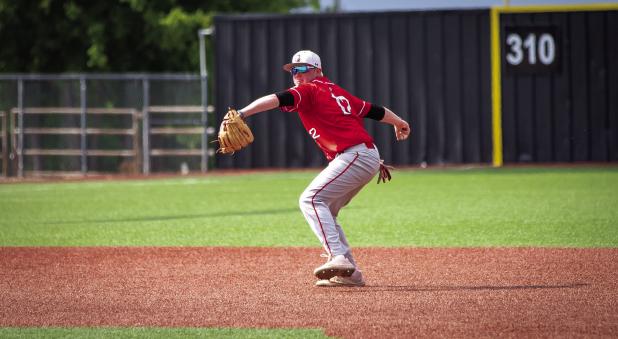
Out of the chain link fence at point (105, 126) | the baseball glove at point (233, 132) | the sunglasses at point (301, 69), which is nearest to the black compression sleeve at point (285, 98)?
the baseball glove at point (233, 132)

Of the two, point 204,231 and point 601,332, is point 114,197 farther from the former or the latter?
point 601,332

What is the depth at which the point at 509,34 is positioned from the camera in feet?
79.7

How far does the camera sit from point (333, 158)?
26.5 feet

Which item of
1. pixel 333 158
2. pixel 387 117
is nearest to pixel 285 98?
pixel 333 158

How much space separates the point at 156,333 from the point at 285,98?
2.12 meters

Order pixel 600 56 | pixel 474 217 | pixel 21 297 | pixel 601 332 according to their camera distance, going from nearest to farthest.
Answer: pixel 601 332
pixel 21 297
pixel 474 217
pixel 600 56

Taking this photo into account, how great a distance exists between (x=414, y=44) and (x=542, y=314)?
18534 millimetres

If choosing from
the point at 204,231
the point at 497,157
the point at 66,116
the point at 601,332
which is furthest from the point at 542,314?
the point at 66,116

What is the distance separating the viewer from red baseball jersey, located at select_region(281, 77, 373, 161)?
7652 millimetres

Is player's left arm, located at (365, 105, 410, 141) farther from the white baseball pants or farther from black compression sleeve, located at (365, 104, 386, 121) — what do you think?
the white baseball pants

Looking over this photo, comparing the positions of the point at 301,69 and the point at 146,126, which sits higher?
the point at 146,126

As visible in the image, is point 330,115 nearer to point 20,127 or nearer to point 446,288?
point 446,288

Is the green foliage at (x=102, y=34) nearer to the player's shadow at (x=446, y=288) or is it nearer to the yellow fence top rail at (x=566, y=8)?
the yellow fence top rail at (x=566, y=8)

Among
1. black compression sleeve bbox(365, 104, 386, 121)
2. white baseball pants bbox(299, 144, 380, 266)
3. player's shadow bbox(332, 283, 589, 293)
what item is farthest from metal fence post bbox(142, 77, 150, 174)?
player's shadow bbox(332, 283, 589, 293)
